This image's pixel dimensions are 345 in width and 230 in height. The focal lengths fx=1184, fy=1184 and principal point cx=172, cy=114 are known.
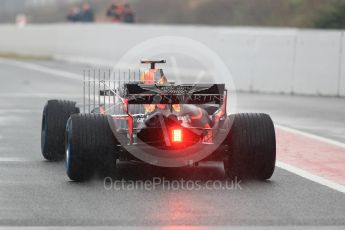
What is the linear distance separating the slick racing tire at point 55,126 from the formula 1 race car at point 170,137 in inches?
56.5

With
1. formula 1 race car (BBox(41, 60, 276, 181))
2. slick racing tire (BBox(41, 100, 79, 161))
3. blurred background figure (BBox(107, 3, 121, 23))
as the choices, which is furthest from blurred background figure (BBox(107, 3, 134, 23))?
formula 1 race car (BBox(41, 60, 276, 181))

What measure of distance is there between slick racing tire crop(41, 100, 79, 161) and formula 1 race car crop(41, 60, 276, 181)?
56.5 inches

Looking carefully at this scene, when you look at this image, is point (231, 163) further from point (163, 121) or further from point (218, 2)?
point (218, 2)

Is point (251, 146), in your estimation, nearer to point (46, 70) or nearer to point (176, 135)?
point (176, 135)

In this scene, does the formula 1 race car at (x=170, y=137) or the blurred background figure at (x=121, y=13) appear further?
the blurred background figure at (x=121, y=13)

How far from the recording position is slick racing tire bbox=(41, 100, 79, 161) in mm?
13320

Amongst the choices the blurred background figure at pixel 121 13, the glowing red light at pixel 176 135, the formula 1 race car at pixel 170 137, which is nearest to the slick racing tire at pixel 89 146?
the formula 1 race car at pixel 170 137

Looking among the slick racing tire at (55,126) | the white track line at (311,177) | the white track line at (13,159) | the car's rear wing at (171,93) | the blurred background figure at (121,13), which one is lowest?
the white track line at (13,159)

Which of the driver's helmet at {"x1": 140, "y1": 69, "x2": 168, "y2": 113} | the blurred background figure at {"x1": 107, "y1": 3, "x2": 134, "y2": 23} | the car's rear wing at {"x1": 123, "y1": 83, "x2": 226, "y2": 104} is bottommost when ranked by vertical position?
the car's rear wing at {"x1": 123, "y1": 83, "x2": 226, "y2": 104}

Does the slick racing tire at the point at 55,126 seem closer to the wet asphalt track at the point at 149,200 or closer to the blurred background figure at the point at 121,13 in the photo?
the wet asphalt track at the point at 149,200

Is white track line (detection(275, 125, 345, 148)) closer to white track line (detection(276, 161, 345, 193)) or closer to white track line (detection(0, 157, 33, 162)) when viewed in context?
white track line (detection(276, 161, 345, 193))

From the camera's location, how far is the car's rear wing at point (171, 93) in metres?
11.7

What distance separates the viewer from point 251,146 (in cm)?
1159

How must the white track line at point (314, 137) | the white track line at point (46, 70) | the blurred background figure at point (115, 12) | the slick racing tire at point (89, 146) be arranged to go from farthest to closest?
the blurred background figure at point (115, 12), the white track line at point (46, 70), the white track line at point (314, 137), the slick racing tire at point (89, 146)
